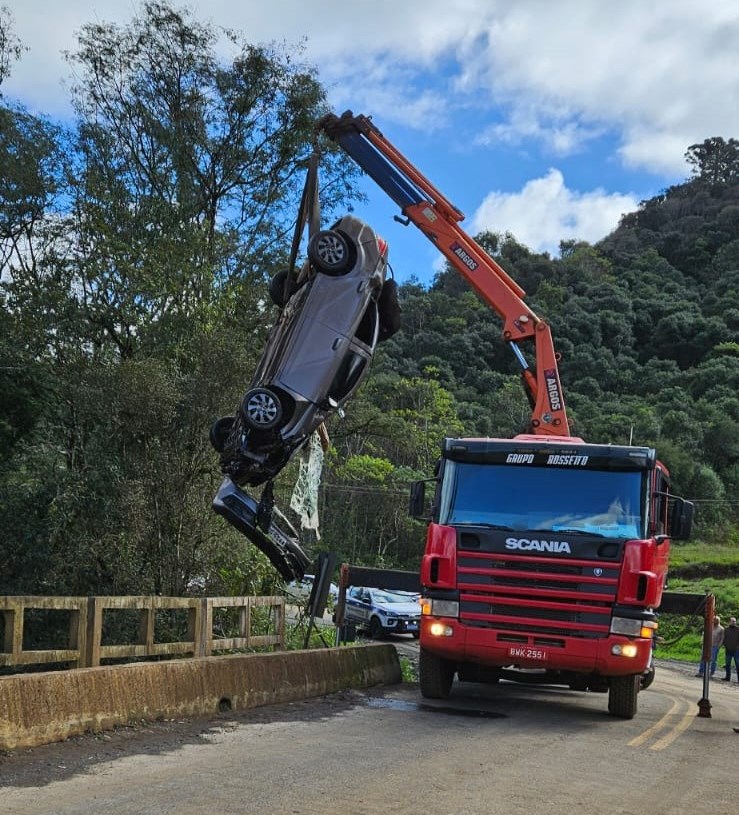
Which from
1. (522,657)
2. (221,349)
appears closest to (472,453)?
(522,657)

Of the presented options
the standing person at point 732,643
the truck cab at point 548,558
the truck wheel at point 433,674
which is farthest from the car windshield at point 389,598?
the truck cab at point 548,558

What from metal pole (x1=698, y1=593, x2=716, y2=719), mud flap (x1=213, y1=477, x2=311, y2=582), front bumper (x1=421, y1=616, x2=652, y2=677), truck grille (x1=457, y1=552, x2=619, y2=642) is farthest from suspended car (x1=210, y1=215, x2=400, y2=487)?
metal pole (x1=698, y1=593, x2=716, y2=719)

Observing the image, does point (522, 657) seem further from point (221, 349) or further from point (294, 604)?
point (294, 604)

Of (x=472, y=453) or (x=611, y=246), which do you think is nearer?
(x=472, y=453)

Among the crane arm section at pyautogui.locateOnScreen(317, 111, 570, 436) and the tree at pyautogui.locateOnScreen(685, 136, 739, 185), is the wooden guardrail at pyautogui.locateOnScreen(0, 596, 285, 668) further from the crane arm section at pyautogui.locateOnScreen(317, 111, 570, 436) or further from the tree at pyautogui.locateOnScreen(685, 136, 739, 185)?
the tree at pyautogui.locateOnScreen(685, 136, 739, 185)

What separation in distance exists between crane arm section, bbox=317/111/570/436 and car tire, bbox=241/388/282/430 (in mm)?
4832

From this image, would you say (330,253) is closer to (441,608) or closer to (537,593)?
(441,608)

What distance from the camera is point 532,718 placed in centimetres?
1080

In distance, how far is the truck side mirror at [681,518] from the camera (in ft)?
36.2

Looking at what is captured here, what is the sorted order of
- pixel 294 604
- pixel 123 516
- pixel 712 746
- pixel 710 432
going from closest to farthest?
pixel 712 746, pixel 123 516, pixel 294 604, pixel 710 432

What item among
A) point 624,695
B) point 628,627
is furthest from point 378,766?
point 624,695

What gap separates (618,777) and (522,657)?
3.10 meters

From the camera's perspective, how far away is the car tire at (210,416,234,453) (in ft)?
39.0

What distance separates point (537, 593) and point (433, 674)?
189 cm
